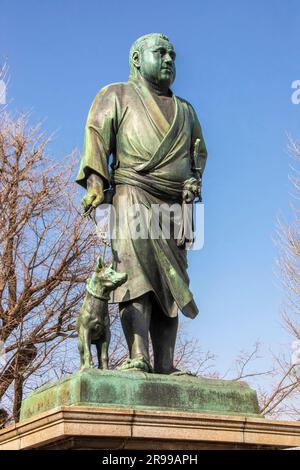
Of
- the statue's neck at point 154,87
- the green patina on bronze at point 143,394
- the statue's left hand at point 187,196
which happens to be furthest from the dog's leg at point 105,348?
the statue's neck at point 154,87

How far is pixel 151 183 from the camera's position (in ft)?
26.0

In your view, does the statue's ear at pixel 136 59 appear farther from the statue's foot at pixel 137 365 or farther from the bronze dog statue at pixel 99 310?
the statue's foot at pixel 137 365

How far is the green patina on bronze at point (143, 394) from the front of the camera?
6.64 metres

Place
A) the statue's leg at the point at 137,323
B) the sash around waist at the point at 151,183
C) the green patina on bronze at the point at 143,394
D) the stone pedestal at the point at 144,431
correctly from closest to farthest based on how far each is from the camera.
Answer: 1. the stone pedestal at the point at 144,431
2. the green patina on bronze at the point at 143,394
3. the statue's leg at the point at 137,323
4. the sash around waist at the point at 151,183

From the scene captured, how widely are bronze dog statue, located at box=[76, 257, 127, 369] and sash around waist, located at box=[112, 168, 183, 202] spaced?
864 millimetres

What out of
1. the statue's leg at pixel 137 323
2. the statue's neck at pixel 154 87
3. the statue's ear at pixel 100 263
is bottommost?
the statue's leg at pixel 137 323

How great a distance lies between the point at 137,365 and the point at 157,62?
9.29 ft

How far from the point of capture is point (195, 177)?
8.40 meters

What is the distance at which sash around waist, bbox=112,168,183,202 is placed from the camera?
312 inches

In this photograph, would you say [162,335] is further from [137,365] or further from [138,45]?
[138,45]

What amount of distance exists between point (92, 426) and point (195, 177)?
2.98 m

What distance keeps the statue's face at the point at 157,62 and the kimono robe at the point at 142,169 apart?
144mm

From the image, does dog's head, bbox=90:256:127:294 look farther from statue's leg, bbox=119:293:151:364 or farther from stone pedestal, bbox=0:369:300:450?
stone pedestal, bbox=0:369:300:450
